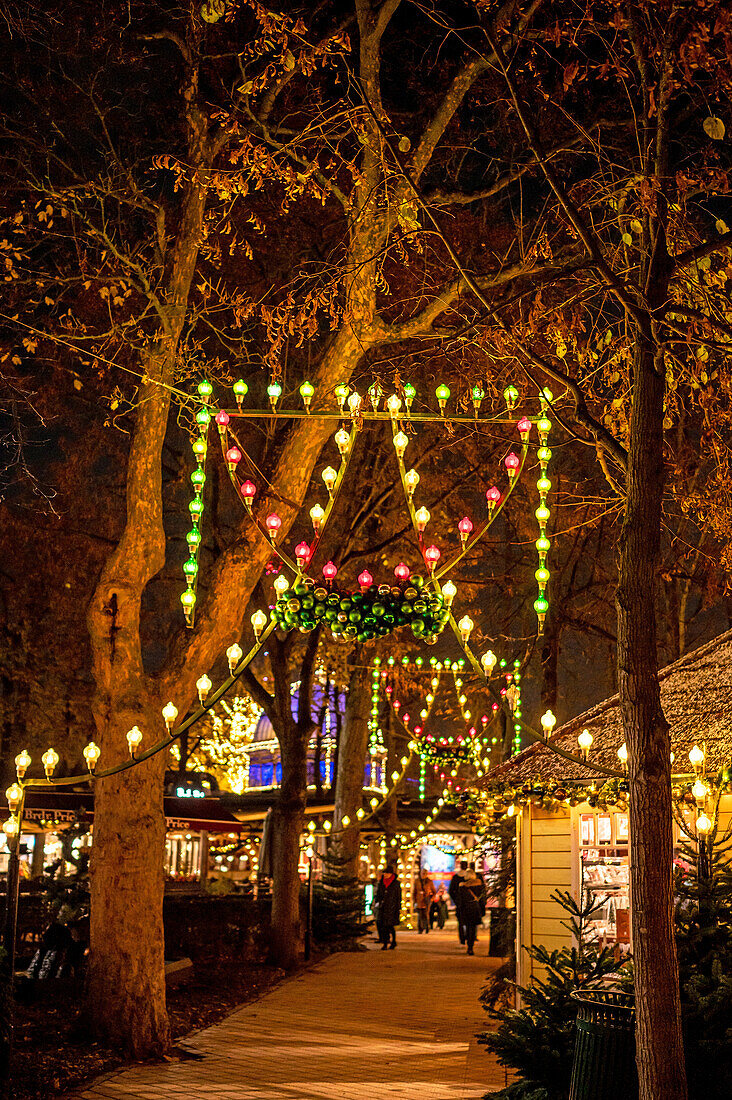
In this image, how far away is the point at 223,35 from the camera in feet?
39.3

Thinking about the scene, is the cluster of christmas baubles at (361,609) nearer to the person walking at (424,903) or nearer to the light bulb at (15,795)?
the light bulb at (15,795)

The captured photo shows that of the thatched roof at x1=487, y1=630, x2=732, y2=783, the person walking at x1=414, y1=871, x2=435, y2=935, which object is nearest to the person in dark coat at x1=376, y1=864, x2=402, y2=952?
the person walking at x1=414, y1=871, x2=435, y2=935

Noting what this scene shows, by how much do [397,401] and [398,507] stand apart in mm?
10768

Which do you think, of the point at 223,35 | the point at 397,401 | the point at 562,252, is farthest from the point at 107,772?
the point at 223,35

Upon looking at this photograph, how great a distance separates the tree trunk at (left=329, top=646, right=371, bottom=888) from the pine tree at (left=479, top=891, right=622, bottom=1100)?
17.1 m

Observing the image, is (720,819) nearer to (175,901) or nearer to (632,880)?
(632,880)

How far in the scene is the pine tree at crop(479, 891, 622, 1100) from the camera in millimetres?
6938

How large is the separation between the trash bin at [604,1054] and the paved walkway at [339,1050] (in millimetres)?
2992

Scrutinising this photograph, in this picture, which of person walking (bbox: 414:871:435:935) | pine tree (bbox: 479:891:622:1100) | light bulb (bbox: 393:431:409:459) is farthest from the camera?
person walking (bbox: 414:871:435:935)

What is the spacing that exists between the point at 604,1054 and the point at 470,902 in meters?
17.3

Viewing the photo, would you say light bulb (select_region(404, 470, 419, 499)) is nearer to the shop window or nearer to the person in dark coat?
the shop window

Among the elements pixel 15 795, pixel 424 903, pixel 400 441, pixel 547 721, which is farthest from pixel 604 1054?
pixel 424 903

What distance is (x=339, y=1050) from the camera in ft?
36.2

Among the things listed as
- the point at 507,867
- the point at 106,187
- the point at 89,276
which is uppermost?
the point at 106,187
